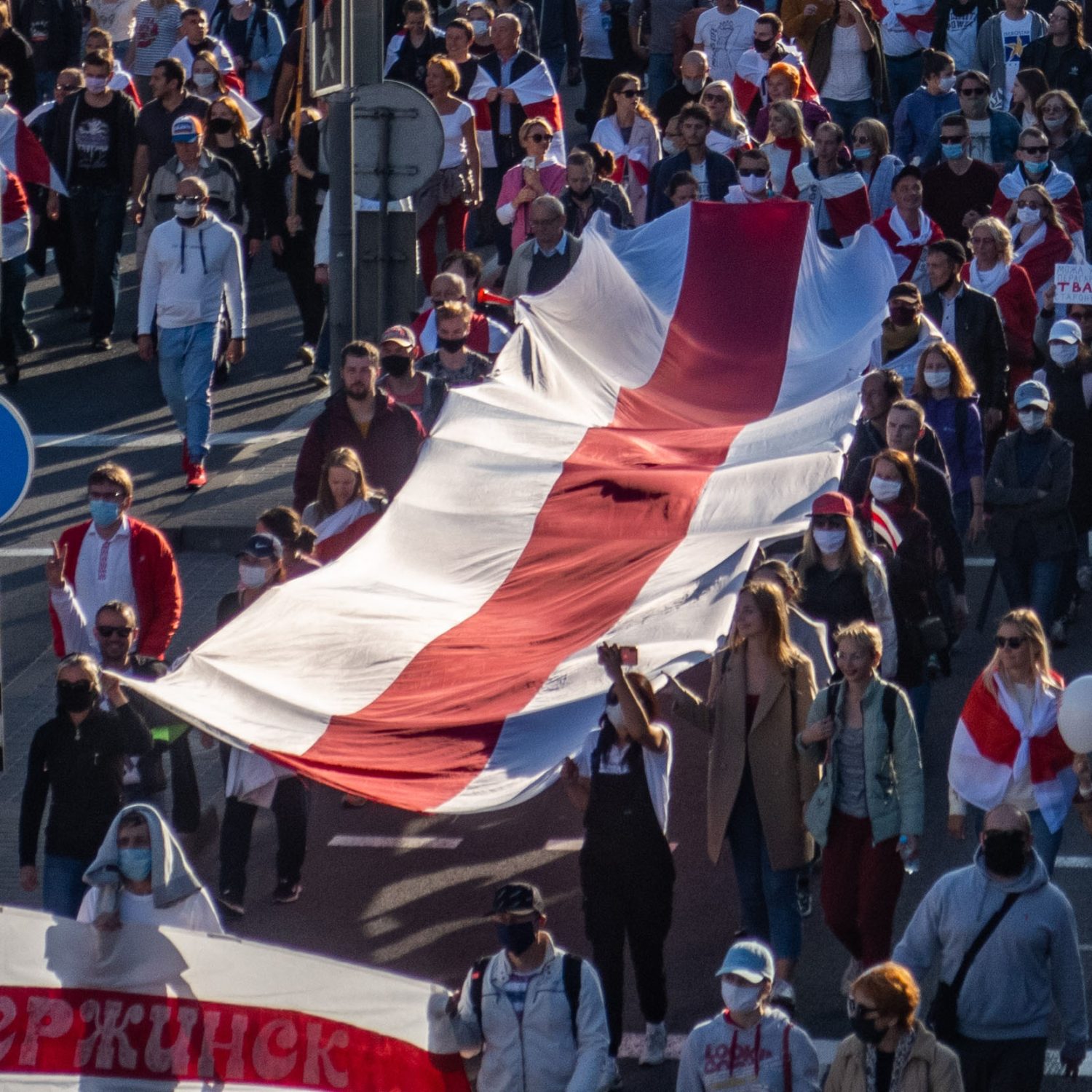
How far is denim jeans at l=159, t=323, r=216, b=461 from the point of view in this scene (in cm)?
1630

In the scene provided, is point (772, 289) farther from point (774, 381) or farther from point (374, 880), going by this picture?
point (374, 880)

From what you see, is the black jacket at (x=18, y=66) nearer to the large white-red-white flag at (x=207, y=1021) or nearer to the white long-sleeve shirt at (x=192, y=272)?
the white long-sleeve shirt at (x=192, y=272)

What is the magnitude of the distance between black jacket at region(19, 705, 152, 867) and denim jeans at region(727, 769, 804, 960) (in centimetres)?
251

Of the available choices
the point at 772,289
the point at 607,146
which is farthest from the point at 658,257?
the point at 607,146

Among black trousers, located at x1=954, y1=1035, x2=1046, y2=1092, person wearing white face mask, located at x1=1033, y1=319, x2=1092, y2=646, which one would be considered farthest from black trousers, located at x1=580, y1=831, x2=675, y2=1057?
person wearing white face mask, located at x1=1033, y1=319, x2=1092, y2=646

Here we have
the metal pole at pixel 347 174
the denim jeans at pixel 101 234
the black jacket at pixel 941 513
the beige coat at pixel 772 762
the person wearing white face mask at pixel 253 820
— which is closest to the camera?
the beige coat at pixel 772 762

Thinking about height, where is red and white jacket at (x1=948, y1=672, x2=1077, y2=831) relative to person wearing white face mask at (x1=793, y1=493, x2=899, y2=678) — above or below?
below

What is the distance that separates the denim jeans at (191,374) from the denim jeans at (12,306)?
3455 millimetres

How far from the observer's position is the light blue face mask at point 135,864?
921 cm

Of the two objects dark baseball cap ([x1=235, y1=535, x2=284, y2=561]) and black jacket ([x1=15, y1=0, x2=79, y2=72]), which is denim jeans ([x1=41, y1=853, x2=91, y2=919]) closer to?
dark baseball cap ([x1=235, y1=535, x2=284, y2=561])

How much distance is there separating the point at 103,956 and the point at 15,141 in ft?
38.9

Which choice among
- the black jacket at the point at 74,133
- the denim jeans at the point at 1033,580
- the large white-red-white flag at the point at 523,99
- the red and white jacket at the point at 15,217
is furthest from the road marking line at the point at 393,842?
the large white-red-white flag at the point at 523,99

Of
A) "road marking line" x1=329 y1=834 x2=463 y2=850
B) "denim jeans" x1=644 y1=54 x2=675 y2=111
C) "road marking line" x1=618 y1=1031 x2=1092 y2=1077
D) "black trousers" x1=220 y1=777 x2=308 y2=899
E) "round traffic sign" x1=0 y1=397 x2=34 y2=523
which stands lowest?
"road marking line" x1=618 y1=1031 x2=1092 y2=1077

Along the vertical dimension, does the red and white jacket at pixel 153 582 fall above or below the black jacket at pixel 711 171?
below
